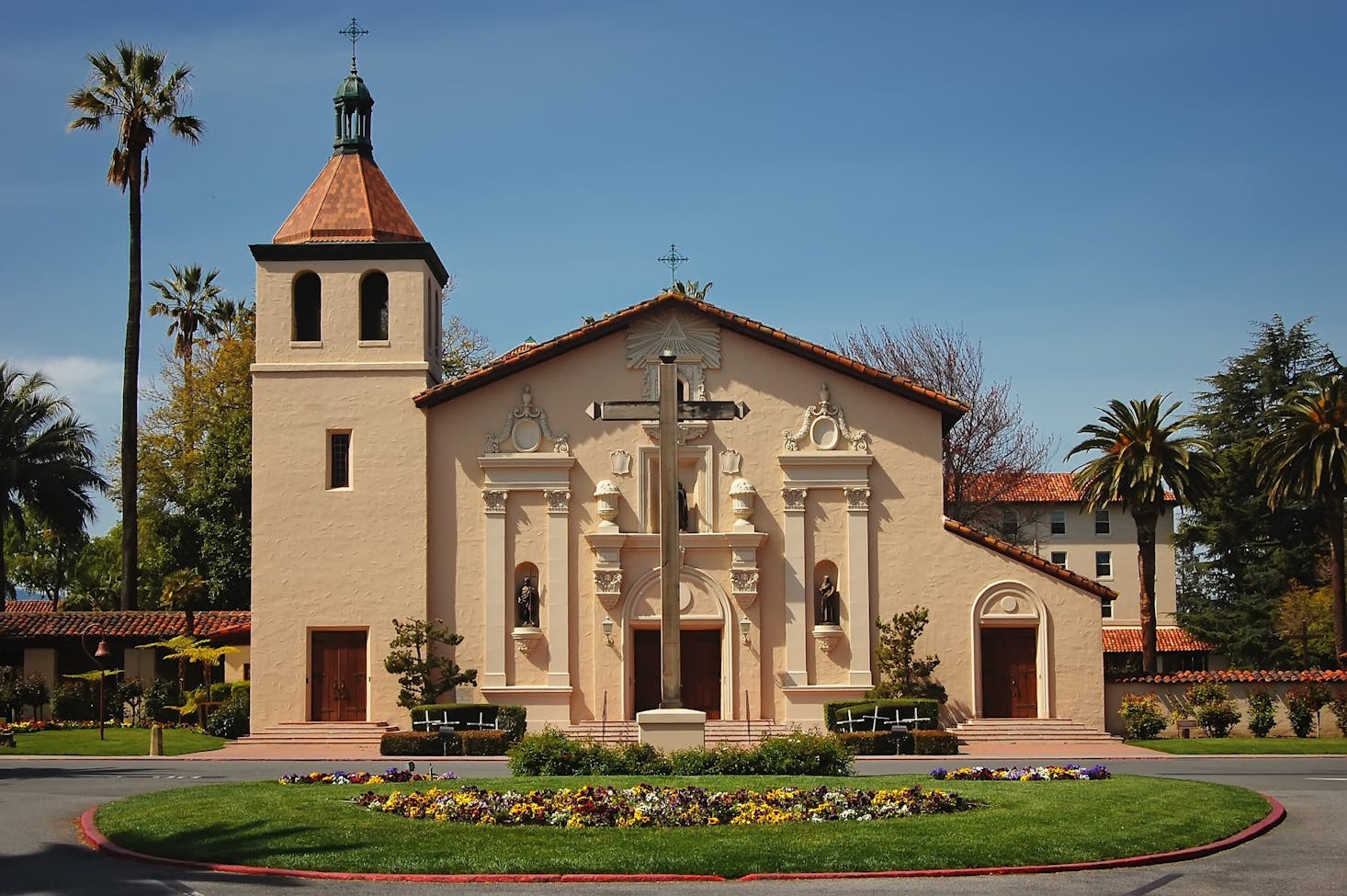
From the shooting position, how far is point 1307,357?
64.7m

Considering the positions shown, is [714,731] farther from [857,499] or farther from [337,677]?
[337,677]

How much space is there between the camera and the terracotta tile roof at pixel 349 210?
39062 millimetres

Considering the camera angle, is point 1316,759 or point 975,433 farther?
point 975,433

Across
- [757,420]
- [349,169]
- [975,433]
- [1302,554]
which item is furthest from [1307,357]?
[349,169]

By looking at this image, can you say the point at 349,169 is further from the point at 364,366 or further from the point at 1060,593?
the point at 1060,593

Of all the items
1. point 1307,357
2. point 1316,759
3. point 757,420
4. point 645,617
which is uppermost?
point 1307,357

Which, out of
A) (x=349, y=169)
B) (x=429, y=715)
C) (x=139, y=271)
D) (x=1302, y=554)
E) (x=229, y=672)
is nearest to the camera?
(x=429, y=715)

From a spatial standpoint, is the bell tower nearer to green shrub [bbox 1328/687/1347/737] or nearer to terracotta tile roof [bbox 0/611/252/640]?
terracotta tile roof [bbox 0/611/252/640]

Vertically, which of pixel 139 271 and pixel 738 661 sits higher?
pixel 139 271

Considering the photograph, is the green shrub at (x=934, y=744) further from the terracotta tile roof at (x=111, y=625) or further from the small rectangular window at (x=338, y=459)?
the terracotta tile roof at (x=111, y=625)

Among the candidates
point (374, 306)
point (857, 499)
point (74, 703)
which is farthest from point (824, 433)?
point (74, 703)

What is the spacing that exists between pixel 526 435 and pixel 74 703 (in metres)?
15.8

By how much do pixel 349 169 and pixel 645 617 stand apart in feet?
44.9

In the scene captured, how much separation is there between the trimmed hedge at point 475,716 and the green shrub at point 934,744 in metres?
8.77
